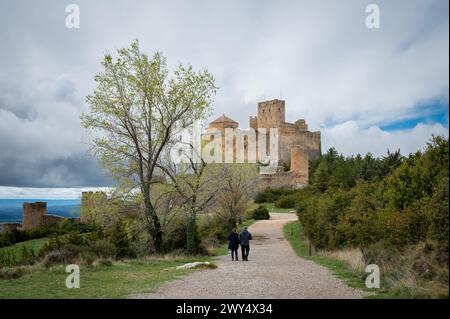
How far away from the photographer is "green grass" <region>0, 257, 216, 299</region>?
10.5 meters

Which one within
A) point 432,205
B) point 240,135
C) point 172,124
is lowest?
point 432,205

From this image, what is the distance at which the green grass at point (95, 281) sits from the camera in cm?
1047

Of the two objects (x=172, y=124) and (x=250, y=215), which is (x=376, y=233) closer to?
(x=172, y=124)

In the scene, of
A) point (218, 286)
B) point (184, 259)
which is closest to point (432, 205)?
point (218, 286)

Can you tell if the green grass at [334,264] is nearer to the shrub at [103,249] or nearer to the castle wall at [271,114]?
the shrub at [103,249]

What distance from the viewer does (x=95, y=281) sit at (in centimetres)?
1246

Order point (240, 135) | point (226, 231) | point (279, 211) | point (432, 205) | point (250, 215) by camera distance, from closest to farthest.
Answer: point (432, 205), point (226, 231), point (250, 215), point (279, 211), point (240, 135)

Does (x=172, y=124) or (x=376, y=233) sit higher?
(x=172, y=124)

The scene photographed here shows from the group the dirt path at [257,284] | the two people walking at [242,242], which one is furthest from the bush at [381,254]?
the two people walking at [242,242]

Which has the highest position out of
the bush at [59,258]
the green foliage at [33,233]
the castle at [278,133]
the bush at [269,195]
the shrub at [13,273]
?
the castle at [278,133]

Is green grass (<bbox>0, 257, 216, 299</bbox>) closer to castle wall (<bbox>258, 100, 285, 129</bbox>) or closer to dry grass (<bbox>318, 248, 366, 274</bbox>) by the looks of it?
dry grass (<bbox>318, 248, 366, 274</bbox>)
